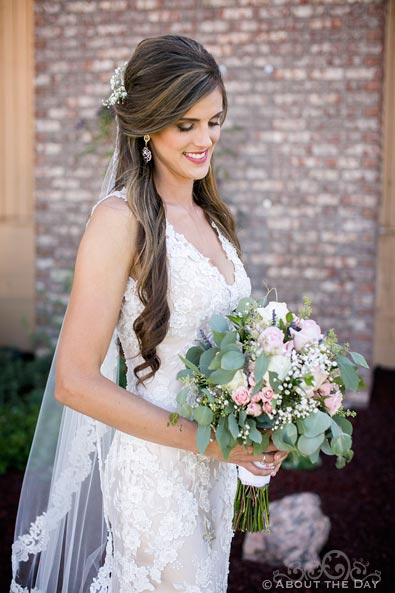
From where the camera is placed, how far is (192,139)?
2.28 metres

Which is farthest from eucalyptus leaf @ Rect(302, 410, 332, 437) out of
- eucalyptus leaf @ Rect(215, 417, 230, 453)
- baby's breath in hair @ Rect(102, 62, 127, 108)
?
baby's breath in hair @ Rect(102, 62, 127, 108)

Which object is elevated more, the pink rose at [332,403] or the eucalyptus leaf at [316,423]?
the pink rose at [332,403]

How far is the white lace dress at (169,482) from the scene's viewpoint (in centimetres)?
224

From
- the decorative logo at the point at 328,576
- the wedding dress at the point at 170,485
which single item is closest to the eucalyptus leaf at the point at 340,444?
the wedding dress at the point at 170,485

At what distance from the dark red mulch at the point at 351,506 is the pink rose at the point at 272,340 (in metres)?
2.26

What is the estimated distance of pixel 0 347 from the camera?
26.0 ft

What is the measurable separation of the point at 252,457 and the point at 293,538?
2.06 meters

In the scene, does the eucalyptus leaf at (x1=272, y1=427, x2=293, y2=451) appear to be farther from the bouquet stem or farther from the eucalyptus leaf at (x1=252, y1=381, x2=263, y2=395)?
the bouquet stem

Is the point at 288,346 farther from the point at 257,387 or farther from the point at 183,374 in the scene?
the point at 183,374

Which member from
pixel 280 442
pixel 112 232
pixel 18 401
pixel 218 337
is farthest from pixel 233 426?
pixel 18 401

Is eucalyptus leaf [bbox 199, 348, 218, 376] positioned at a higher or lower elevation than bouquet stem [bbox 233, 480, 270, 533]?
higher

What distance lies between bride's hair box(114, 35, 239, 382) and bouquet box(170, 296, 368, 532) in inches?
6.6

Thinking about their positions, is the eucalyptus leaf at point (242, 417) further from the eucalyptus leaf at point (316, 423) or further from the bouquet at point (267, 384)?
the eucalyptus leaf at point (316, 423)

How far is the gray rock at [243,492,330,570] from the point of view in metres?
3.98
